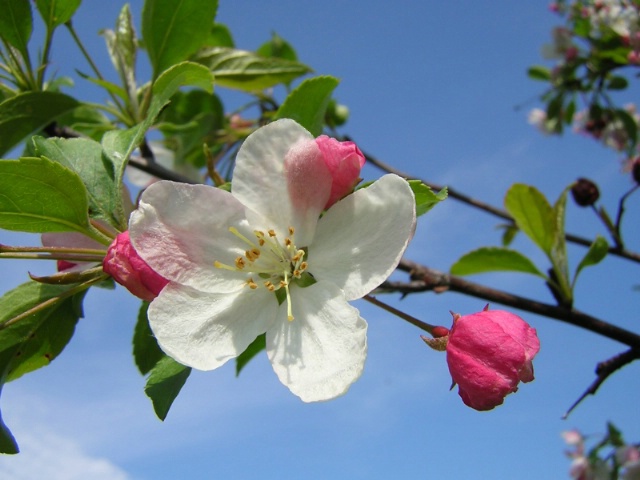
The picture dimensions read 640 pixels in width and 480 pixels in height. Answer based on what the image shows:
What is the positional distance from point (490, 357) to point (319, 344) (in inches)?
11.5

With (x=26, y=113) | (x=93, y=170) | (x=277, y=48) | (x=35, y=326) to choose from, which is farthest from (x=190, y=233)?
(x=277, y=48)

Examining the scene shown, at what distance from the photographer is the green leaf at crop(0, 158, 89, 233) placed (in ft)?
3.81

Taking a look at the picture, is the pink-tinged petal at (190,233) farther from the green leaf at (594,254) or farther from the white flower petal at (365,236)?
the green leaf at (594,254)

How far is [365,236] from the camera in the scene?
113 centimetres

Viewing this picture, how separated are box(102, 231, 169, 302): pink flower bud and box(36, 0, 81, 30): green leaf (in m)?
1.01

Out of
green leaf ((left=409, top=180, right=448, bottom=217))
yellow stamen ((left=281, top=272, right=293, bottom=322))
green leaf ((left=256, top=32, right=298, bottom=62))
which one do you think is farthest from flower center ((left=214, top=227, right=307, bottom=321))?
green leaf ((left=256, top=32, right=298, bottom=62))

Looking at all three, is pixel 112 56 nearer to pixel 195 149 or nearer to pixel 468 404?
pixel 195 149

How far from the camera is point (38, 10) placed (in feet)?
5.90

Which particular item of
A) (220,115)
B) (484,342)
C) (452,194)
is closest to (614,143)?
(452,194)

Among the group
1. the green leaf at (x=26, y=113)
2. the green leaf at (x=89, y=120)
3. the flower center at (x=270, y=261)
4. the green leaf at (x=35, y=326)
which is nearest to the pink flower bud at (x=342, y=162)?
the flower center at (x=270, y=261)

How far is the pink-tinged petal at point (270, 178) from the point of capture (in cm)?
114

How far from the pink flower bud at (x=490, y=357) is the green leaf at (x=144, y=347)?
2.28ft

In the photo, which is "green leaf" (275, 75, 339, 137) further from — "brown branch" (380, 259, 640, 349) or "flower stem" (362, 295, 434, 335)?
"brown branch" (380, 259, 640, 349)

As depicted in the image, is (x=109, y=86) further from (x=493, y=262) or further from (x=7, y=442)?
(x=493, y=262)
